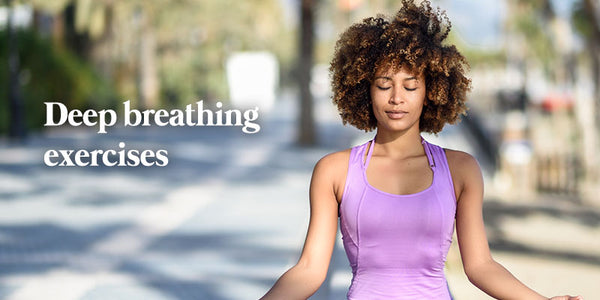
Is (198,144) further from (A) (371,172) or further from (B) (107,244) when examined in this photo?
(A) (371,172)

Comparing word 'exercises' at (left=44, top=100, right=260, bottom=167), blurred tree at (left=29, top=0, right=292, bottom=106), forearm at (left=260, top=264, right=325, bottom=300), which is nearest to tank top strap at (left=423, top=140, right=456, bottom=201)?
forearm at (left=260, top=264, right=325, bottom=300)

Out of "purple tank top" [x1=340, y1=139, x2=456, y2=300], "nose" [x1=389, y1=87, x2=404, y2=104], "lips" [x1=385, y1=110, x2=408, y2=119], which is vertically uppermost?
"nose" [x1=389, y1=87, x2=404, y2=104]

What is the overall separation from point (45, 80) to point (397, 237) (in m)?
30.3

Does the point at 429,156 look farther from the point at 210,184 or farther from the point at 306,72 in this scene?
the point at 306,72

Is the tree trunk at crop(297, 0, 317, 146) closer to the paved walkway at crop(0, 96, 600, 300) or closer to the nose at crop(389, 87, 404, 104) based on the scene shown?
the paved walkway at crop(0, 96, 600, 300)

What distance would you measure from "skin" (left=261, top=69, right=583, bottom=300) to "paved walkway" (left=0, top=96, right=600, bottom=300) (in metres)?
2.89

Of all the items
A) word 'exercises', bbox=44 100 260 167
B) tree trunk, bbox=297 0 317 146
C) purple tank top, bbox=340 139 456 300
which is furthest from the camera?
tree trunk, bbox=297 0 317 146

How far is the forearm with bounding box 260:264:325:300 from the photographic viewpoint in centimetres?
251

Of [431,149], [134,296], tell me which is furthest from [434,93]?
[134,296]

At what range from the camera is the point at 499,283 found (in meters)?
2.59

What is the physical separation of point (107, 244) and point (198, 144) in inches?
672

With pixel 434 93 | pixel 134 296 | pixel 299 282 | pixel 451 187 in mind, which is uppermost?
pixel 434 93

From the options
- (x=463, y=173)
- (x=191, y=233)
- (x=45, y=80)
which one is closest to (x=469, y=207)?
(x=463, y=173)

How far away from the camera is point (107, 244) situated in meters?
9.61
